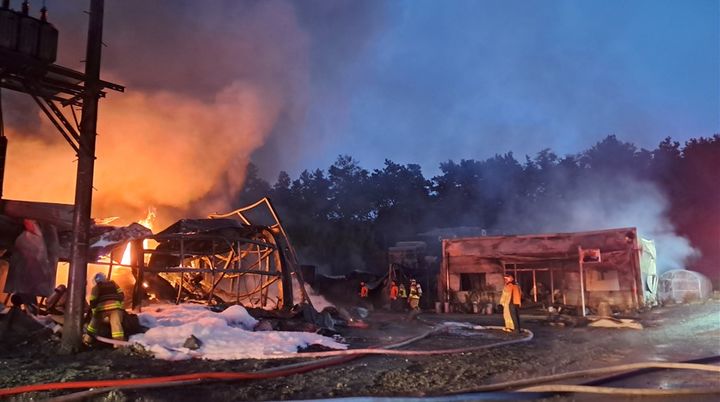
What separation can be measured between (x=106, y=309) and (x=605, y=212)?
32255 mm

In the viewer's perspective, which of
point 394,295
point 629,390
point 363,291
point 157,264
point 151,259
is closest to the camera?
point 629,390

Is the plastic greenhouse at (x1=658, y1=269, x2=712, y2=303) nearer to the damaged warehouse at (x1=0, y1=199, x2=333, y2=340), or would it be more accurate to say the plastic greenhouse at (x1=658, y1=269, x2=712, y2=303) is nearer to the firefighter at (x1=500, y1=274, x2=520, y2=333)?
the firefighter at (x1=500, y1=274, x2=520, y2=333)

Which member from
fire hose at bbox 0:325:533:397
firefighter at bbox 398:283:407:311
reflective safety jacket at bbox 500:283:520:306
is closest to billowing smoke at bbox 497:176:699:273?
firefighter at bbox 398:283:407:311

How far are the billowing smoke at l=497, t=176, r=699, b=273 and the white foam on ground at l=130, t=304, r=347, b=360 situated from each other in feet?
87.9

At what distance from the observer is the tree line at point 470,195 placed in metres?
34.0

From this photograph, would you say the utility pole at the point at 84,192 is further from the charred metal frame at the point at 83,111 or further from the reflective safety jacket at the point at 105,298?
the reflective safety jacket at the point at 105,298

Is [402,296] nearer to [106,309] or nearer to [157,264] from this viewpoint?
[157,264]

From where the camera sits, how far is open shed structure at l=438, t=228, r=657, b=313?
18.0m

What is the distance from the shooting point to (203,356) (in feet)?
23.3

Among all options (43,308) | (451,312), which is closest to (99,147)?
(43,308)

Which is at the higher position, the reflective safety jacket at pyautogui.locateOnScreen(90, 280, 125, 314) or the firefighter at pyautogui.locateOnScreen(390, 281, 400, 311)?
the reflective safety jacket at pyautogui.locateOnScreen(90, 280, 125, 314)

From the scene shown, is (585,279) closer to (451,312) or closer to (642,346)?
(451,312)

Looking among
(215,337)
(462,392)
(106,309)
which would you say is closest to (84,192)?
(106,309)

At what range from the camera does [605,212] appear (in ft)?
108
